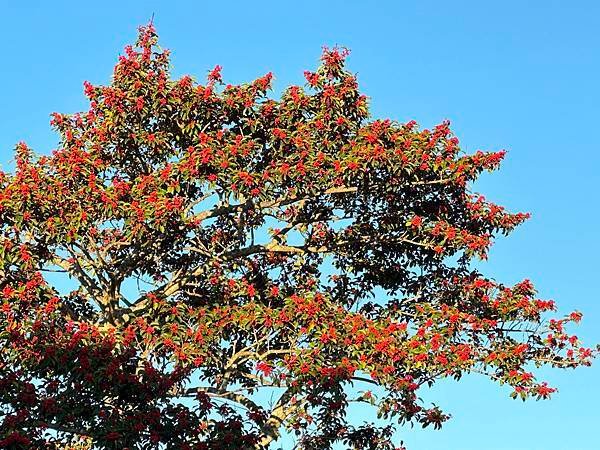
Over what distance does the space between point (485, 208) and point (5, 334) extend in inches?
333

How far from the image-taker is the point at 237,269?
17281 mm

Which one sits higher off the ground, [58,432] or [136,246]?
[136,246]

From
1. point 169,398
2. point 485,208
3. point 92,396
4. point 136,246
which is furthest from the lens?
point 485,208

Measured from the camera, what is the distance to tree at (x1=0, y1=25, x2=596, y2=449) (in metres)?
14.5

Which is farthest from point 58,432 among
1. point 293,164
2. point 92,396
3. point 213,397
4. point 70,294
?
point 293,164

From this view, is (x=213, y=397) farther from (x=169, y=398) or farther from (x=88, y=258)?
(x=88, y=258)

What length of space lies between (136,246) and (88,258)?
3.27 feet

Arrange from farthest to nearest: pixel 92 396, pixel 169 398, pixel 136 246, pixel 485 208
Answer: pixel 485 208
pixel 136 246
pixel 169 398
pixel 92 396

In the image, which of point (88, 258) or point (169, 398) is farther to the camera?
point (88, 258)

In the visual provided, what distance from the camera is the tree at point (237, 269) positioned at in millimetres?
14516

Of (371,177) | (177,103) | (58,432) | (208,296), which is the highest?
(177,103)

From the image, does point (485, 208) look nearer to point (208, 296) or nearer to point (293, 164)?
point (293, 164)

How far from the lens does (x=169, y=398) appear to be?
15.1m

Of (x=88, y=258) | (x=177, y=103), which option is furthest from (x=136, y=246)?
(x=177, y=103)
